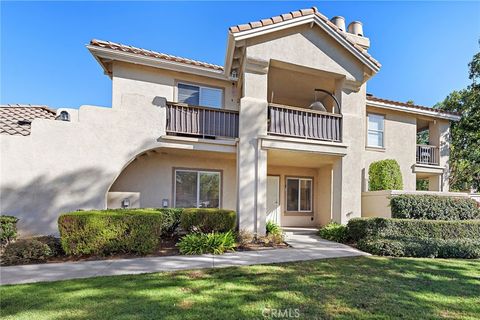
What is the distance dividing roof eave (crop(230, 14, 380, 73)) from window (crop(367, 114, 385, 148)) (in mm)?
4027

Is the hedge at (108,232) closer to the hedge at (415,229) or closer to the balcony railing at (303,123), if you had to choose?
the balcony railing at (303,123)

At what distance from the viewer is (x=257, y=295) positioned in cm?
452

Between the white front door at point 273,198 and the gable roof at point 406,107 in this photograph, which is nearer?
the white front door at point 273,198

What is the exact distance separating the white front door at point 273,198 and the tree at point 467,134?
14518mm

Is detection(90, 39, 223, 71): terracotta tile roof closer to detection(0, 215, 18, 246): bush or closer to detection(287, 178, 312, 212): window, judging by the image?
detection(0, 215, 18, 246): bush

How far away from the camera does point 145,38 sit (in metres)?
13.3

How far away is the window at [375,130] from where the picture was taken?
14.5m

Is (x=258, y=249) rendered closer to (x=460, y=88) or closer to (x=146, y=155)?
(x=146, y=155)

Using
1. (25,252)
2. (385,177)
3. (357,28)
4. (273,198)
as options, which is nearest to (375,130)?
(385,177)

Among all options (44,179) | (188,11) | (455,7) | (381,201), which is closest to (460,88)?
(455,7)

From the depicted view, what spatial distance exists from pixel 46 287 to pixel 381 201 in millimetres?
11613

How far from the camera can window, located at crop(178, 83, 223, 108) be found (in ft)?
38.6

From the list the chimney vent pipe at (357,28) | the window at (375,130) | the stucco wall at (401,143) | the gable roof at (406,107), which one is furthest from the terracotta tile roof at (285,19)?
the stucco wall at (401,143)

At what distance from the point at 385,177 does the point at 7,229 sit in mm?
14657
